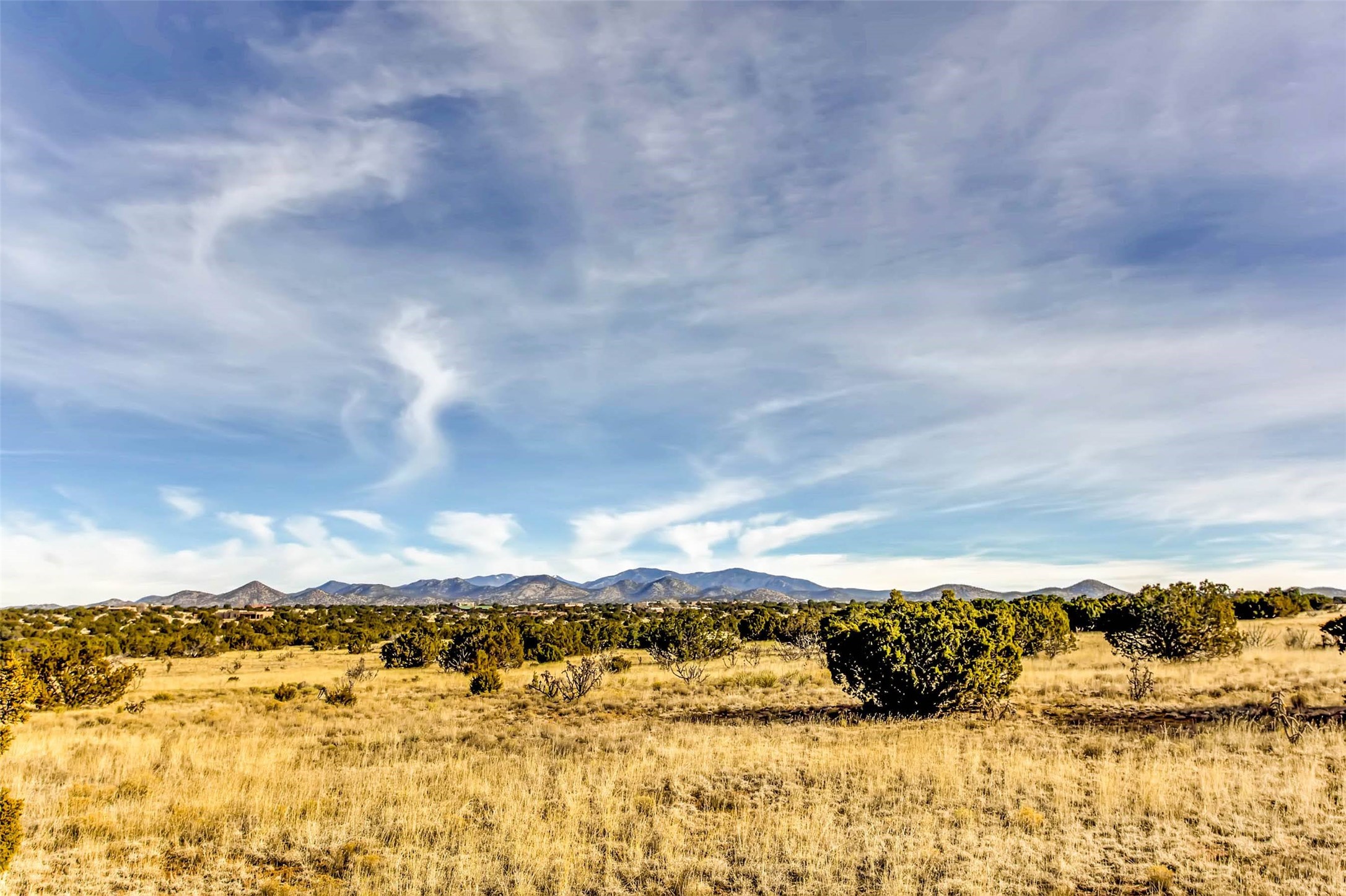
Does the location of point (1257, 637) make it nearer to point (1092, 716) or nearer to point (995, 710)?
point (1092, 716)

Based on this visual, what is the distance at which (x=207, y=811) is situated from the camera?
1198cm

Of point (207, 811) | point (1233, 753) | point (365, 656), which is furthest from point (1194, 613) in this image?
point (365, 656)

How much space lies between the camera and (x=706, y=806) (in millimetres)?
12180

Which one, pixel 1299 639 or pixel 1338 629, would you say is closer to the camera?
pixel 1338 629

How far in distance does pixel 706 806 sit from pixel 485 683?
21.6 meters

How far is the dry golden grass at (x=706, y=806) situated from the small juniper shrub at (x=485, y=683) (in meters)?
8.95

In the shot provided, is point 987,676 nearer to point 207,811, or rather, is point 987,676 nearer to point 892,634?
point 892,634

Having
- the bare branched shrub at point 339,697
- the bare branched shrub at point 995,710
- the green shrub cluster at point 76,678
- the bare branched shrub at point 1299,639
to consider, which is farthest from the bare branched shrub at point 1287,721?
the green shrub cluster at point 76,678

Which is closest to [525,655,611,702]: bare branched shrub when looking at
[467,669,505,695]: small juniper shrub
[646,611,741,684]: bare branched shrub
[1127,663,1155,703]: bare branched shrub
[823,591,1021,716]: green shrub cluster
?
[467,669,505,695]: small juniper shrub

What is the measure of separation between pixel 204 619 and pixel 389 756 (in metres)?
79.7

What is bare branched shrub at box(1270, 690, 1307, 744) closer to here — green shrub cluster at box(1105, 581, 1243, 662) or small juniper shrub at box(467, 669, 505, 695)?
green shrub cluster at box(1105, 581, 1243, 662)

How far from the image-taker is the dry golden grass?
898 cm

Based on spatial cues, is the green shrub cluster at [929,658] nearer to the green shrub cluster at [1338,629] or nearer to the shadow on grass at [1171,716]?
the shadow on grass at [1171,716]

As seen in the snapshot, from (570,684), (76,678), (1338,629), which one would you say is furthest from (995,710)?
(76,678)
